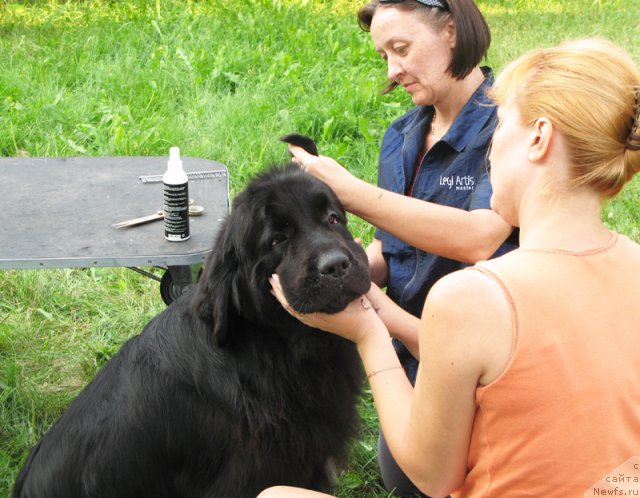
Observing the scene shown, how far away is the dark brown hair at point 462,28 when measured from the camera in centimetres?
275

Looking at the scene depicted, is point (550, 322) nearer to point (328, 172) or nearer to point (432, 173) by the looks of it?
point (328, 172)

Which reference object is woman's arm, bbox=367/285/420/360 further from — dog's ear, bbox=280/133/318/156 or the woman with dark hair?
dog's ear, bbox=280/133/318/156

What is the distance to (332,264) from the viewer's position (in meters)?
2.24

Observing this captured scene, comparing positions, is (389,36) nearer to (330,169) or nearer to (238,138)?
(330,169)

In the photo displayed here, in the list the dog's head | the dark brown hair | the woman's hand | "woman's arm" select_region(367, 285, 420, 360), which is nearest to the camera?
the dog's head

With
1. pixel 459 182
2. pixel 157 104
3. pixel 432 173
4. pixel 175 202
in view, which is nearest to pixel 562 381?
pixel 459 182

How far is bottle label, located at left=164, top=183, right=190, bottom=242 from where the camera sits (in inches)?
110

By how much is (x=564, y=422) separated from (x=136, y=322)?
307 cm

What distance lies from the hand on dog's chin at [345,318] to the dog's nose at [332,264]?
4.2 inches

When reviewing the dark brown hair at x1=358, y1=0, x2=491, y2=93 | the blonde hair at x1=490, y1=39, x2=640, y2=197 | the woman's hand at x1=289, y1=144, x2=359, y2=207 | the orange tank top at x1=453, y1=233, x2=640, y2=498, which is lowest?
the woman's hand at x1=289, y1=144, x2=359, y2=207

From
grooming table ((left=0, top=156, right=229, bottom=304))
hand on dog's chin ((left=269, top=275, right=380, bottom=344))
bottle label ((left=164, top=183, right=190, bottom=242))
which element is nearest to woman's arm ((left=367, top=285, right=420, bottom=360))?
hand on dog's chin ((left=269, top=275, right=380, bottom=344))

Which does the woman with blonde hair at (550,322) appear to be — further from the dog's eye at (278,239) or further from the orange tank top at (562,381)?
the dog's eye at (278,239)

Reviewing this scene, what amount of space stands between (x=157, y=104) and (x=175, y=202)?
3.57 m

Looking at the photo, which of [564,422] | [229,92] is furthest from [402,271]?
[229,92]
